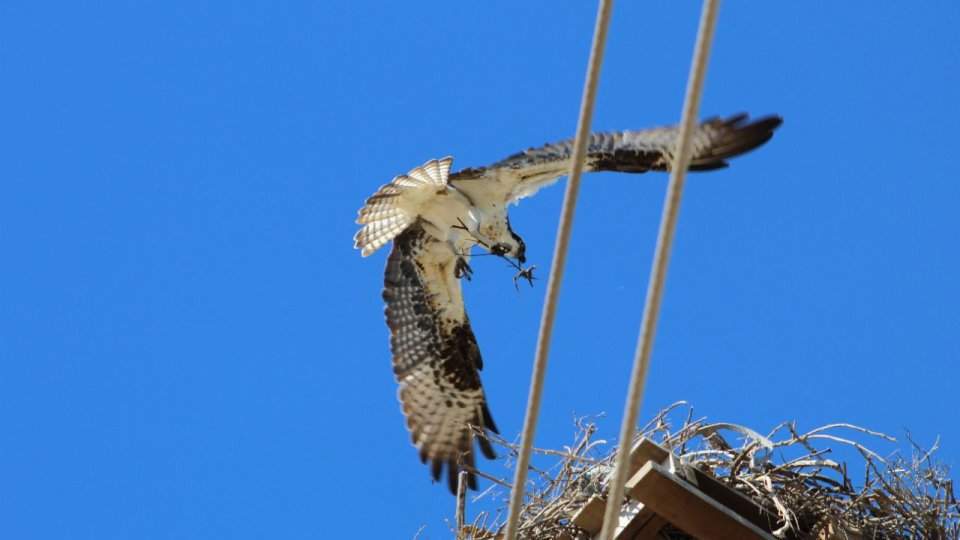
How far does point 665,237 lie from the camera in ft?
11.0

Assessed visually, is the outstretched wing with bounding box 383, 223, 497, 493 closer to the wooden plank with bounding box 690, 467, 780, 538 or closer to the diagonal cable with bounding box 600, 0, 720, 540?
the wooden plank with bounding box 690, 467, 780, 538

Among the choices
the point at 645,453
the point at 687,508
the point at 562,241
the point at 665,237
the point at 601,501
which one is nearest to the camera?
the point at 665,237

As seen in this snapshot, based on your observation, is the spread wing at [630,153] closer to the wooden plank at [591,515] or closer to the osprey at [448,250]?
the osprey at [448,250]

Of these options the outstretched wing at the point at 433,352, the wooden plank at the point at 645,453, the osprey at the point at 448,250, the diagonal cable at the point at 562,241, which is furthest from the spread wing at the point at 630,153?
the diagonal cable at the point at 562,241

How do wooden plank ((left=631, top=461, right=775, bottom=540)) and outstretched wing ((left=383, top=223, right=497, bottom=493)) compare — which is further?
outstretched wing ((left=383, top=223, right=497, bottom=493))

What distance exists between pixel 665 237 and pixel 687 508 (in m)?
2.64

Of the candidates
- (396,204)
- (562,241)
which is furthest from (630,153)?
(562,241)

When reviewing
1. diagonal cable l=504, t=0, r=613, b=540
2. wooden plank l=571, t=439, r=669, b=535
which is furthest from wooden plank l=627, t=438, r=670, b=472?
diagonal cable l=504, t=0, r=613, b=540

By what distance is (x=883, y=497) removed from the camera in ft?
20.2

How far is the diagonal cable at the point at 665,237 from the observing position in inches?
127

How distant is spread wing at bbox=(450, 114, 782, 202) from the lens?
7117 mm

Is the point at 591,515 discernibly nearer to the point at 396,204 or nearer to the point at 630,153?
the point at 630,153

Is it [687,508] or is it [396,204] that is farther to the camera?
[396,204]

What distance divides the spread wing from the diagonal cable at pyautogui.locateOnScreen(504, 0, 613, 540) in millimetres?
3031
